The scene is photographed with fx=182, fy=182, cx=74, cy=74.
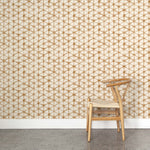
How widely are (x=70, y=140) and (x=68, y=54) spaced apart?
3.72 ft

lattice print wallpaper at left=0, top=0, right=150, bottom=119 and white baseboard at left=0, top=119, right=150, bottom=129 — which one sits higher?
lattice print wallpaper at left=0, top=0, right=150, bottom=119

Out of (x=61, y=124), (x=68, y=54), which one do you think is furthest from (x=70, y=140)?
(x=68, y=54)

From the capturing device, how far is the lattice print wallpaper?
8.29 ft

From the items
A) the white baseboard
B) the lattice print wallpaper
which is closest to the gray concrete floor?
the white baseboard

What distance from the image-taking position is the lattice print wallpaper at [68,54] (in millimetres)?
2527

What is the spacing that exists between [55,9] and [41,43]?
0.51 m

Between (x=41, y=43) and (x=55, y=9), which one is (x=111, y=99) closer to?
(x=41, y=43)

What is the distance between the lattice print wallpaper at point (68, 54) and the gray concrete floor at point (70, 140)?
0.91 ft

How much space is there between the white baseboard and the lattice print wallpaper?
0.07 metres

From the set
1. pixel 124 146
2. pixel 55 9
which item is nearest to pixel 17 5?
pixel 55 9

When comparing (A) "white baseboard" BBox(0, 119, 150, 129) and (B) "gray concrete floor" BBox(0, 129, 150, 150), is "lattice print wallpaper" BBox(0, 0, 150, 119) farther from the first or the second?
(B) "gray concrete floor" BBox(0, 129, 150, 150)

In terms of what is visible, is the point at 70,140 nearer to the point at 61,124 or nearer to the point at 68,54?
the point at 61,124

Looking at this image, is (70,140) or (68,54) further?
(68,54)

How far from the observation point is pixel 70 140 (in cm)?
206
